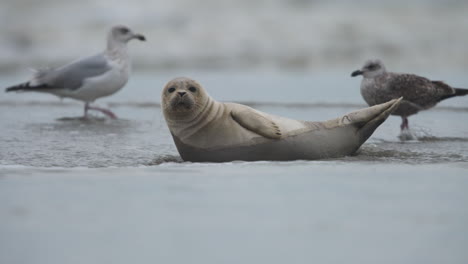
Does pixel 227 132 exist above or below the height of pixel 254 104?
below

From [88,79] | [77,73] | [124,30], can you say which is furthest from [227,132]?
[124,30]

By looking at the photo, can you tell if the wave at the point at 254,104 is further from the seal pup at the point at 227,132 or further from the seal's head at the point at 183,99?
the seal's head at the point at 183,99

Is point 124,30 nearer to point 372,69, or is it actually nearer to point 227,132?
point 372,69

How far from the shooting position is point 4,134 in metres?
6.77

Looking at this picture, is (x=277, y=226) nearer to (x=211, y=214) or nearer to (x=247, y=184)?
(x=211, y=214)

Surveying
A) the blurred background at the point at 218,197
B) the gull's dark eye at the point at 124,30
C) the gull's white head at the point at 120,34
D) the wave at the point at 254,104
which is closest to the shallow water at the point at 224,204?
the blurred background at the point at 218,197

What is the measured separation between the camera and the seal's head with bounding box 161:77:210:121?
5043 millimetres

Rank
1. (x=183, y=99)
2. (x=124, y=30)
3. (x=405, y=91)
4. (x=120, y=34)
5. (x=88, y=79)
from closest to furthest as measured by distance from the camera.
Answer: (x=183, y=99) → (x=405, y=91) → (x=88, y=79) → (x=120, y=34) → (x=124, y=30)

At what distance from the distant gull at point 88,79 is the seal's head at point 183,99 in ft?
10.8

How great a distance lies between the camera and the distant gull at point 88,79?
28.2 ft

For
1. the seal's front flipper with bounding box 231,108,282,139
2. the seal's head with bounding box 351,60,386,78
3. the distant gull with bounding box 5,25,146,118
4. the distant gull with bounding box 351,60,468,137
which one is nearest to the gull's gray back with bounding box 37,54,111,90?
the distant gull with bounding box 5,25,146,118

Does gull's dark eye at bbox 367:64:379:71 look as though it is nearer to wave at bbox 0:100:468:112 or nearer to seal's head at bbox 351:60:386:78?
seal's head at bbox 351:60:386:78

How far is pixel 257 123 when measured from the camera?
5.06 m

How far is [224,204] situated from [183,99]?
1371 mm
